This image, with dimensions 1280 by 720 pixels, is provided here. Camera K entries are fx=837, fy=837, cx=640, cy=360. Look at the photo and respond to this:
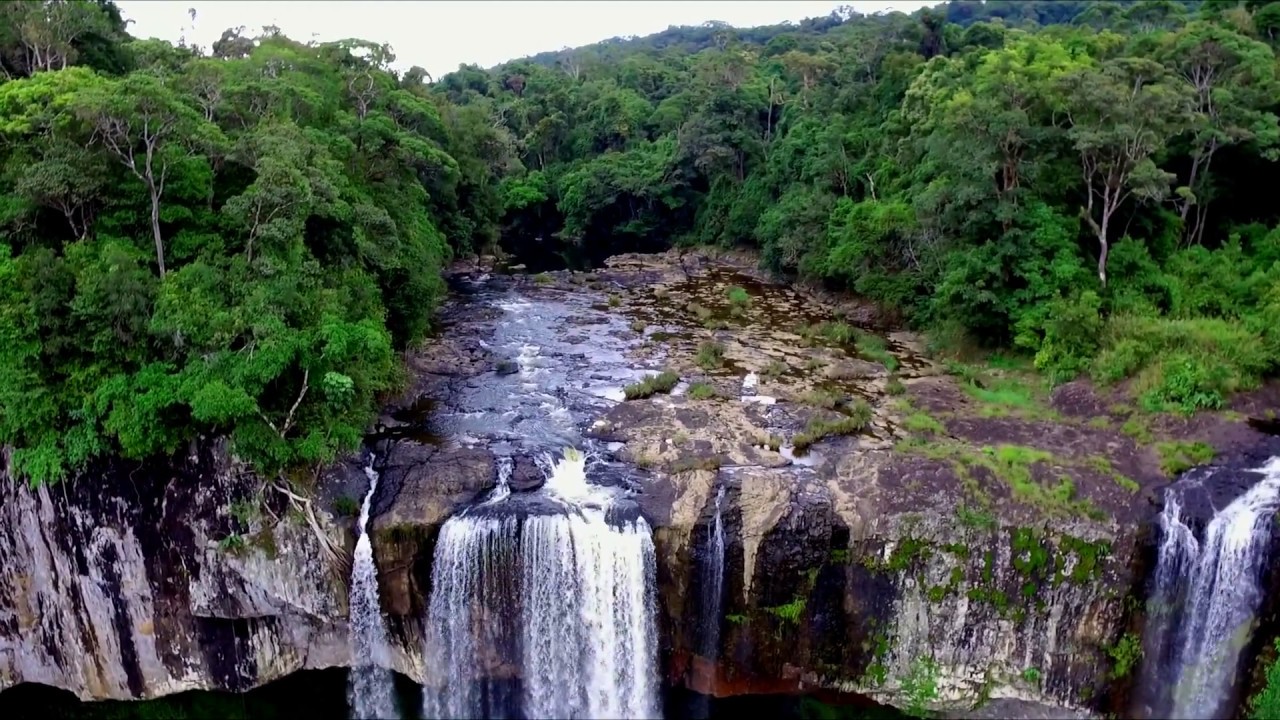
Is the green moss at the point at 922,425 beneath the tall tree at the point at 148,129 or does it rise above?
beneath

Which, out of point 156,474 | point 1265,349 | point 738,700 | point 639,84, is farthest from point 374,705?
point 639,84

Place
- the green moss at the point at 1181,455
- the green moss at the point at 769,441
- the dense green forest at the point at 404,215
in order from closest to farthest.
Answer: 1. the dense green forest at the point at 404,215
2. the green moss at the point at 1181,455
3. the green moss at the point at 769,441

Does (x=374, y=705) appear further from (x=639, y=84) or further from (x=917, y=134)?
(x=639, y=84)

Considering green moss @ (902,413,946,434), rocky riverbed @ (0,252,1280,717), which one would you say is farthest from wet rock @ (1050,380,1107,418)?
green moss @ (902,413,946,434)

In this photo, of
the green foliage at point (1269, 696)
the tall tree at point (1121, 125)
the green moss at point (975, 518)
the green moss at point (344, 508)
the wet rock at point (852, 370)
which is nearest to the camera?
the green foliage at point (1269, 696)

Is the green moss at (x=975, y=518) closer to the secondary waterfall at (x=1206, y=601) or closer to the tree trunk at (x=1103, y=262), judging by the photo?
the secondary waterfall at (x=1206, y=601)

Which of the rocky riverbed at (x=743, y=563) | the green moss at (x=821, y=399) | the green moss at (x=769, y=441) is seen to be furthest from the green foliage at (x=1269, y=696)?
the green moss at (x=821, y=399)

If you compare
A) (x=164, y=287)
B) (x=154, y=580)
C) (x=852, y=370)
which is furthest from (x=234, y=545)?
(x=852, y=370)
